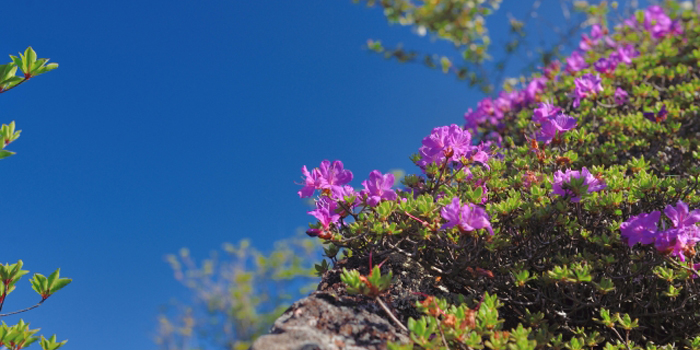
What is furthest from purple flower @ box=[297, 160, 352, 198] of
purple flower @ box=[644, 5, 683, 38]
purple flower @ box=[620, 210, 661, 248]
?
purple flower @ box=[644, 5, 683, 38]

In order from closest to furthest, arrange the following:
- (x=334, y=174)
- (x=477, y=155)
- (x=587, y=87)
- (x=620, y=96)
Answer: (x=334, y=174) < (x=477, y=155) < (x=587, y=87) < (x=620, y=96)

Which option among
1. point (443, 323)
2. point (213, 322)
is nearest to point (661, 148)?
point (443, 323)

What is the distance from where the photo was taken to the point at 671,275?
1973 millimetres

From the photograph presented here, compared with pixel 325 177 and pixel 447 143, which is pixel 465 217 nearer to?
pixel 447 143

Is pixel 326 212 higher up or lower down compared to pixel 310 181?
lower down

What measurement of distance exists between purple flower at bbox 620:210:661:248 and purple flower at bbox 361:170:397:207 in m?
0.95

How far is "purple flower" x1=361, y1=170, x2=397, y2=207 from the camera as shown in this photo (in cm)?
212

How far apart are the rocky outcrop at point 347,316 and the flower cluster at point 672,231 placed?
32.5 inches

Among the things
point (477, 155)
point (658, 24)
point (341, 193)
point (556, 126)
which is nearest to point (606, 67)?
point (658, 24)

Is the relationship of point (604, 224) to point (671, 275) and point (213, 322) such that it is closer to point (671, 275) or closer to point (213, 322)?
point (671, 275)

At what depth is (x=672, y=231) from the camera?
1834 mm

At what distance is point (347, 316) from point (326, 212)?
1.49 feet

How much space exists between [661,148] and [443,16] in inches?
226

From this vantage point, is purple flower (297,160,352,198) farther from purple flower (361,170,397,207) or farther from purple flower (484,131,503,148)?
purple flower (484,131,503,148)
